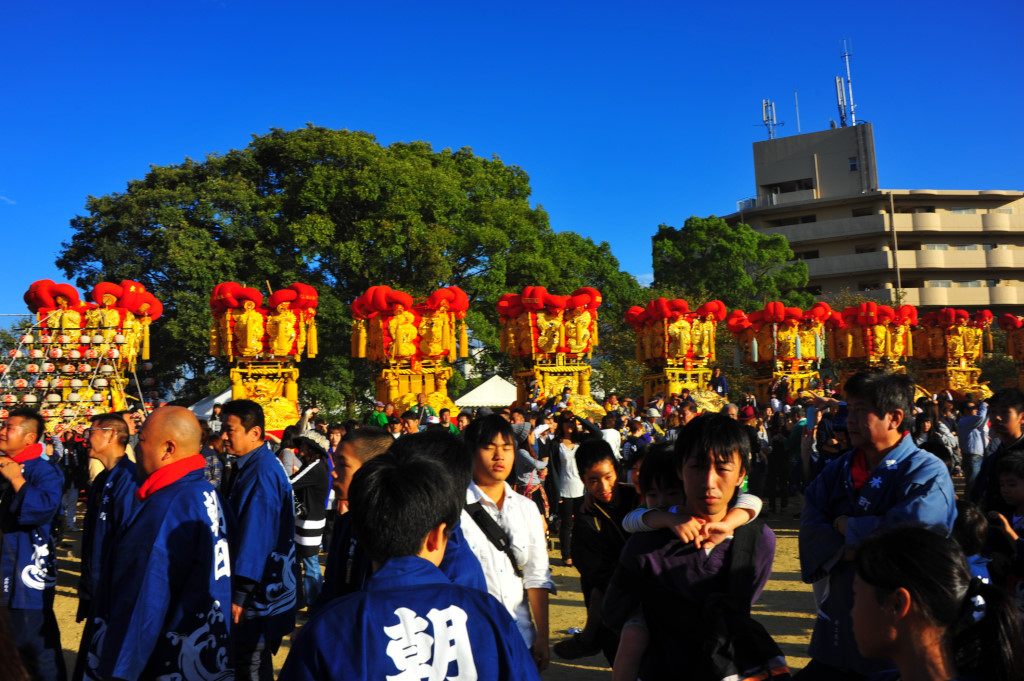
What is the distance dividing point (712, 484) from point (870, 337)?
25.3 m

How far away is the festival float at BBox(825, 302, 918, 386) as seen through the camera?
25.2 meters

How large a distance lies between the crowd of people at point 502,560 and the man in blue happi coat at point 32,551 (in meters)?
0.01

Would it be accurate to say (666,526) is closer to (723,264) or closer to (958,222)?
(723,264)

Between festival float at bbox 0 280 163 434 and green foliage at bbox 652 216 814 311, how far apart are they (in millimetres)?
23148

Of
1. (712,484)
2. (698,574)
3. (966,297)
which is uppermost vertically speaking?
(966,297)

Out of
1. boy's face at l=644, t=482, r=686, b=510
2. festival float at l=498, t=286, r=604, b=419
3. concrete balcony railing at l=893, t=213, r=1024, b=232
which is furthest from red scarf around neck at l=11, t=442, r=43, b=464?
concrete balcony railing at l=893, t=213, r=1024, b=232

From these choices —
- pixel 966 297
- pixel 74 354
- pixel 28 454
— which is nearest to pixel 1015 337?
pixel 966 297

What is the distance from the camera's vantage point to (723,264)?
34531 mm

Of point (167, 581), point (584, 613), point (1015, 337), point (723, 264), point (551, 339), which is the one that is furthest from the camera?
point (723, 264)

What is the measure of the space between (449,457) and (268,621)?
1.86 meters

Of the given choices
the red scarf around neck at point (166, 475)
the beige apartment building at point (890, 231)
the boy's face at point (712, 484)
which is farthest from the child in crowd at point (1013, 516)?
the beige apartment building at point (890, 231)

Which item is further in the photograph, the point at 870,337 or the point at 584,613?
the point at 870,337

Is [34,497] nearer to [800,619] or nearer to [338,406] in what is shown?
[800,619]

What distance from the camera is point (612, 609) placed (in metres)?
2.52
